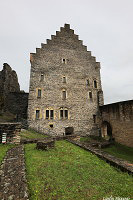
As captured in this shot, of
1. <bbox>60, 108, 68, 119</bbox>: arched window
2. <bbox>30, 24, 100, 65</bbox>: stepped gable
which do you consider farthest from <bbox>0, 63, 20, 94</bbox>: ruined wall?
<bbox>60, 108, 68, 119</bbox>: arched window

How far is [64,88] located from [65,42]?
963 cm

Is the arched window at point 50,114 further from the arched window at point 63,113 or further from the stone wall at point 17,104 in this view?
the stone wall at point 17,104

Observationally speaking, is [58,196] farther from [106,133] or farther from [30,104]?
[106,133]

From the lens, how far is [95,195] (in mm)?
2895

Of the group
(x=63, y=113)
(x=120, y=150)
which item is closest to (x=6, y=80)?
(x=63, y=113)

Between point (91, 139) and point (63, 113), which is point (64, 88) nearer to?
point (63, 113)

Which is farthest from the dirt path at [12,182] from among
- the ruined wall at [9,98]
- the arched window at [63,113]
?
the ruined wall at [9,98]

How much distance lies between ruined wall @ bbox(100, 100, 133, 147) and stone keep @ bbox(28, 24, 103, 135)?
167 inches

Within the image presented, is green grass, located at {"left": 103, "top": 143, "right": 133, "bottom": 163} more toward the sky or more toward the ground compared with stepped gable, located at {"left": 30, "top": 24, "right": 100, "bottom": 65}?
more toward the ground

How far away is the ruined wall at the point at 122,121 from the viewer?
12.9 m

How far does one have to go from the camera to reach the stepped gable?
63.9ft

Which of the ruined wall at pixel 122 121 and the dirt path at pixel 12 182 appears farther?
the ruined wall at pixel 122 121

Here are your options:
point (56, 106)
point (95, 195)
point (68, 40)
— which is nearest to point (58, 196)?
point (95, 195)

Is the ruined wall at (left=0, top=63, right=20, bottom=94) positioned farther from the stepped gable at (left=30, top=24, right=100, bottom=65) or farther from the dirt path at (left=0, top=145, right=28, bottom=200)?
the dirt path at (left=0, top=145, right=28, bottom=200)
